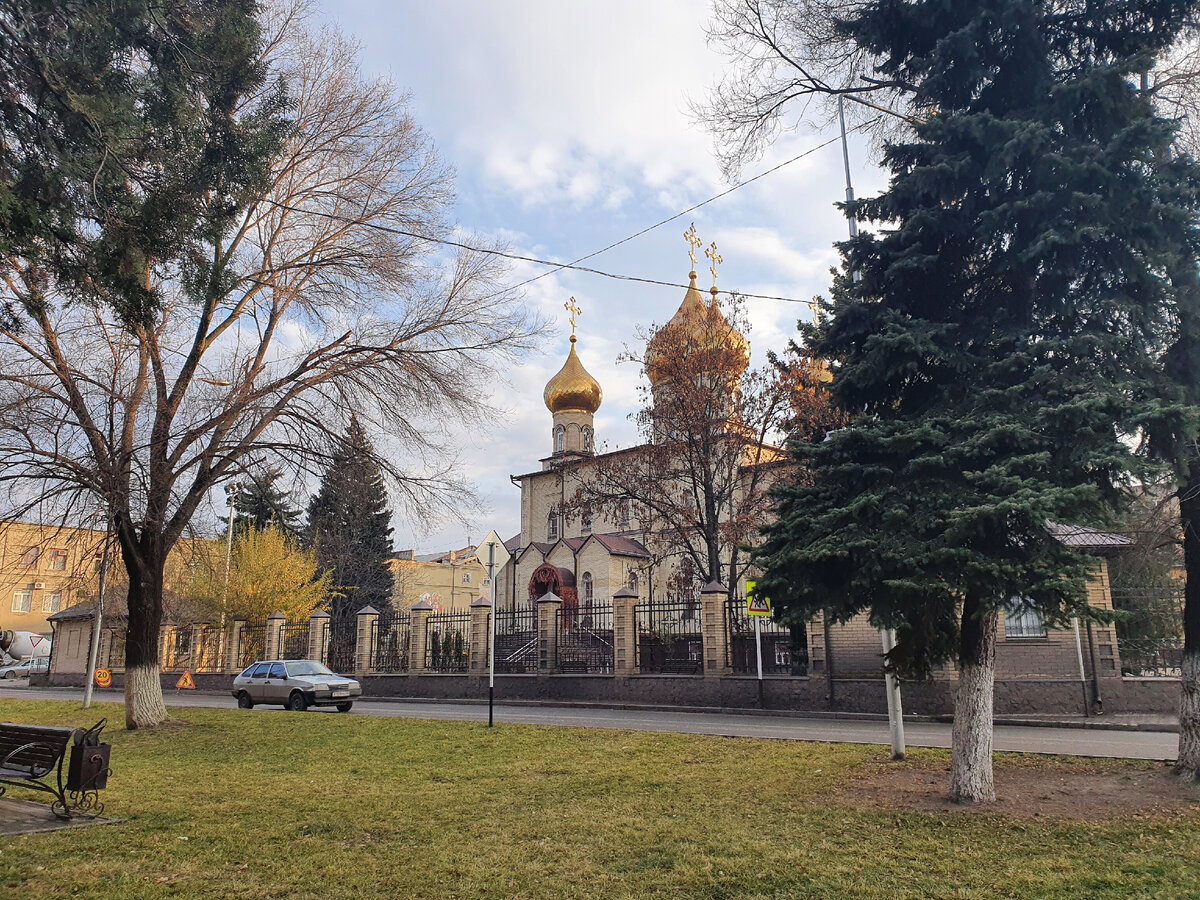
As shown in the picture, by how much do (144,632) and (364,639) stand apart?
1286cm

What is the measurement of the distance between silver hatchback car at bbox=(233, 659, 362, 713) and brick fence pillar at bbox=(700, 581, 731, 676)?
29.9 feet

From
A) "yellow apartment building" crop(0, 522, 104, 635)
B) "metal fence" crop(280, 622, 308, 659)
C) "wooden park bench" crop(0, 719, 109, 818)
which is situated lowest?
"wooden park bench" crop(0, 719, 109, 818)

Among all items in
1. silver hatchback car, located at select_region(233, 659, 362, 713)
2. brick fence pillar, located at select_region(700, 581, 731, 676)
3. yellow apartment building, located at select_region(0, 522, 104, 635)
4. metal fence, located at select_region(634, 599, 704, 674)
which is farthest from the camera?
metal fence, located at select_region(634, 599, 704, 674)

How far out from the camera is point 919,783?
332 inches

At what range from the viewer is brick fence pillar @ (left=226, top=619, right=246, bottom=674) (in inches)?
1252

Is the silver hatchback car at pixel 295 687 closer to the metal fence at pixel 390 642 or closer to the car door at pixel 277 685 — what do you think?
the car door at pixel 277 685

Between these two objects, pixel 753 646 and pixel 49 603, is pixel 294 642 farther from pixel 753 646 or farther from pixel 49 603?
pixel 49 603

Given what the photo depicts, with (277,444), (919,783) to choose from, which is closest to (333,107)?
(277,444)

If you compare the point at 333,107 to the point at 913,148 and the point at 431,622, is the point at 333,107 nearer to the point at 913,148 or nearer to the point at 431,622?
the point at 913,148

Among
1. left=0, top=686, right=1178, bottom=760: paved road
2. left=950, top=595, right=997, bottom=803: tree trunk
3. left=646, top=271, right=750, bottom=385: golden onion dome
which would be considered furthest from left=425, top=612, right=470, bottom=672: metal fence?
left=950, top=595, right=997, bottom=803: tree trunk

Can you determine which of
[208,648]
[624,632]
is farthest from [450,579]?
[624,632]

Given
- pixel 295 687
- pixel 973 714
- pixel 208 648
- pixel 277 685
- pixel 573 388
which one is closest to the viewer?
pixel 973 714

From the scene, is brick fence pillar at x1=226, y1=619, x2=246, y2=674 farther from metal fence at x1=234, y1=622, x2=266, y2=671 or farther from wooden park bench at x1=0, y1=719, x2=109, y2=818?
wooden park bench at x1=0, y1=719, x2=109, y2=818

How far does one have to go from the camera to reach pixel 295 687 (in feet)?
69.9
